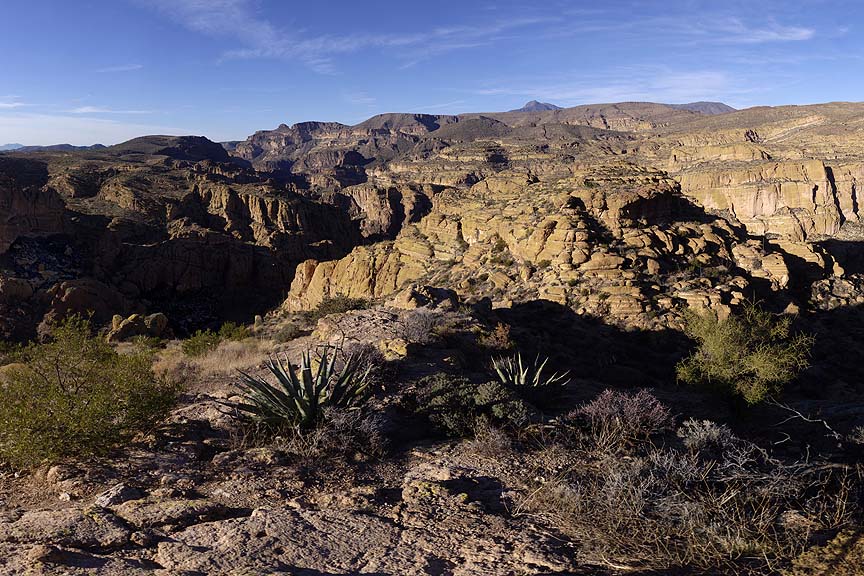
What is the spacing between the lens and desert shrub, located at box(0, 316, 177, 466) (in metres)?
4.94

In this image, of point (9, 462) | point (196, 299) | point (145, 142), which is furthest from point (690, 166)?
point (145, 142)

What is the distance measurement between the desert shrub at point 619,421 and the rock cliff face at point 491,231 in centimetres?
1215

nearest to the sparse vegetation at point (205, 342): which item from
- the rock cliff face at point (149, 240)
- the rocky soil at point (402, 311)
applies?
the rocky soil at point (402, 311)

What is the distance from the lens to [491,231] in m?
25.9

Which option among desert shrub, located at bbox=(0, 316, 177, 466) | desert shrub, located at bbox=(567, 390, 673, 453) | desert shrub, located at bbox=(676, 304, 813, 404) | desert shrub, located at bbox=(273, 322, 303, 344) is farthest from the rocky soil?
desert shrub, located at bbox=(567, 390, 673, 453)

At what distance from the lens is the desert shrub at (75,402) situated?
16.2ft

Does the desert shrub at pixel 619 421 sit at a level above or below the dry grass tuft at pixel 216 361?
above

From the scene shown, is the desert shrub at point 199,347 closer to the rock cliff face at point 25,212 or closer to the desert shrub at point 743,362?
the desert shrub at point 743,362

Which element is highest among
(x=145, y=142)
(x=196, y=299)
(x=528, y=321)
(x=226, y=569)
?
(x=145, y=142)

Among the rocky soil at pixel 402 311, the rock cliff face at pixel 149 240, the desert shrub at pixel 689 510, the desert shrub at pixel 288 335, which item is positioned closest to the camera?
the desert shrub at pixel 689 510

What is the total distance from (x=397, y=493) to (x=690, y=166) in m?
87.8

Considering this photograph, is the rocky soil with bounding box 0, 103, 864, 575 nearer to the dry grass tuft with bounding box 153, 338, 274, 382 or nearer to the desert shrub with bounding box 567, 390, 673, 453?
the dry grass tuft with bounding box 153, 338, 274, 382

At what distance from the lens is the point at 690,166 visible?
79.4m

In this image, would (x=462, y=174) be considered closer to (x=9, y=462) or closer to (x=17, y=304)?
(x=17, y=304)
